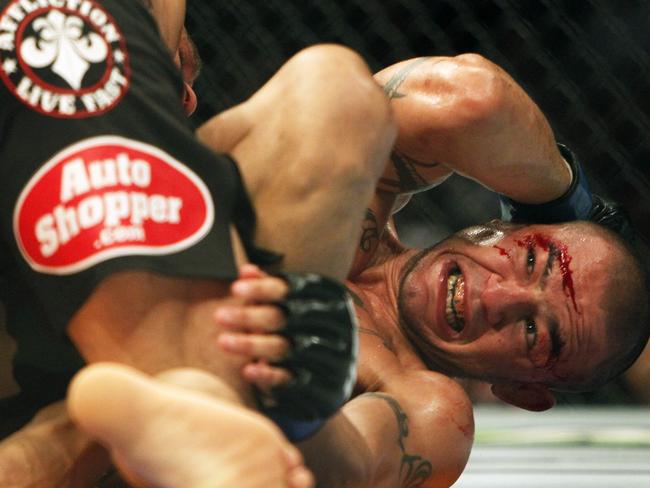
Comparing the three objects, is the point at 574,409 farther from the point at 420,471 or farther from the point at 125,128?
the point at 125,128

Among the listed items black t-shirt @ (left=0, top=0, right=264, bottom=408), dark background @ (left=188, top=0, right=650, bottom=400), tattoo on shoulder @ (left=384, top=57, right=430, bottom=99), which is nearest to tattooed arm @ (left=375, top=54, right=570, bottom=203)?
tattoo on shoulder @ (left=384, top=57, right=430, bottom=99)

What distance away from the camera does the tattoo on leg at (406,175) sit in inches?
53.0

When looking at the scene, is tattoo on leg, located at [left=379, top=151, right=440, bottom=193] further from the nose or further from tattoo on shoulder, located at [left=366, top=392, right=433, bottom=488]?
tattoo on shoulder, located at [left=366, top=392, right=433, bottom=488]

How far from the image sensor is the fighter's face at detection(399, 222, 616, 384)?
1302 mm

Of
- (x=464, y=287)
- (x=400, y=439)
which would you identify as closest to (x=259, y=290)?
(x=400, y=439)

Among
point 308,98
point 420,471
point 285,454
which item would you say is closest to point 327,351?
point 285,454

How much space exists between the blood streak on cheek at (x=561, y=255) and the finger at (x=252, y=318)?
676mm

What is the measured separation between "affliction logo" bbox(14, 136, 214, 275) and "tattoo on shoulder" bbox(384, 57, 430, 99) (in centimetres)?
59

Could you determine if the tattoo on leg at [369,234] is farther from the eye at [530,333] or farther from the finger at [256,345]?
the finger at [256,345]

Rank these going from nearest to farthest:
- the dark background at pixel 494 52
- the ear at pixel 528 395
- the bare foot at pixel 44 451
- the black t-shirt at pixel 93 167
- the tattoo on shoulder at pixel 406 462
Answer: the black t-shirt at pixel 93 167 < the bare foot at pixel 44 451 < the tattoo on shoulder at pixel 406 462 < the ear at pixel 528 395 < the dark background at pixel 494 52

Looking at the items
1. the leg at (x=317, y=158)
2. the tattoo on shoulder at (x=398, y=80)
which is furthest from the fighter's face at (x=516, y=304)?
the leg at (x=317, y=158)

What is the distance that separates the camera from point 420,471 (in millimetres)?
1175

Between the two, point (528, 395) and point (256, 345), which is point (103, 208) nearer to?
point (256, 345)

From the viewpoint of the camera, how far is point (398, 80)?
1.31 meters
